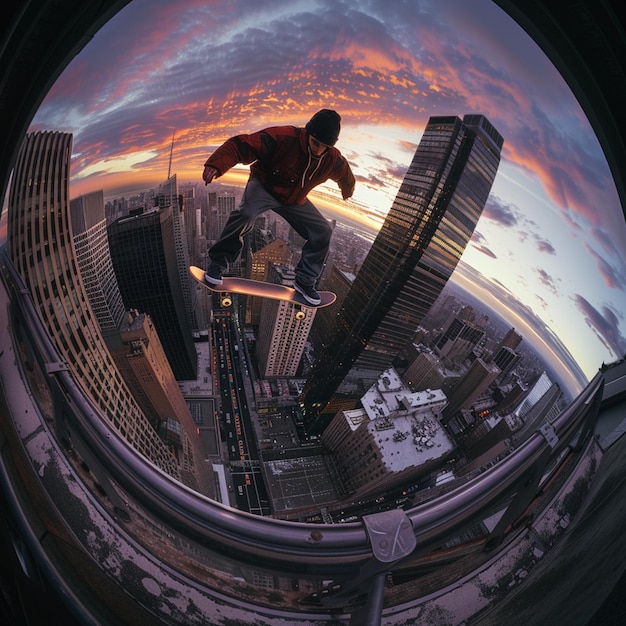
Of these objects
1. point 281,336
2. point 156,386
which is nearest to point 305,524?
point 156,386

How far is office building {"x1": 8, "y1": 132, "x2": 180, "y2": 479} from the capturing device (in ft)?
4.69

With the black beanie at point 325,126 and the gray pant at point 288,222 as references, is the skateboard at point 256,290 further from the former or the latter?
the black beanie at point 325,126

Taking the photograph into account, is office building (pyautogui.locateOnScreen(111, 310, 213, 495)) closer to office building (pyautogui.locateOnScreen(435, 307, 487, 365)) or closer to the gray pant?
the gray pant

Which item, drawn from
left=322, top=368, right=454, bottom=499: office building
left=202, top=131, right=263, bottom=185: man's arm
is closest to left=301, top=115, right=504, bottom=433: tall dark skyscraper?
left=322, top=368, right=454, bottom=499: office building

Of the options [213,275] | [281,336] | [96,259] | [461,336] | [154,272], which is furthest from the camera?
[281,336]

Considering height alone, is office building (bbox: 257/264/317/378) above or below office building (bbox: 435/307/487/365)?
above

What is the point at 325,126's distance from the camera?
1486mm

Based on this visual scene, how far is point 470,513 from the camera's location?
4.75ft

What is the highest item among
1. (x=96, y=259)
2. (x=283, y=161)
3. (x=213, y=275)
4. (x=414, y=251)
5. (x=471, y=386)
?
(x=414, y=251)

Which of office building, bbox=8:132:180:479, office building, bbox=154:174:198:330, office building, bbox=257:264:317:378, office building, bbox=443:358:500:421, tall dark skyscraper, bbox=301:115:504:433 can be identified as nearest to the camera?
office building, bbox=8:132:180:479

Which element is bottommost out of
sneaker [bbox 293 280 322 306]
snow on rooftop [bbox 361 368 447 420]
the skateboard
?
snow on rooftop [bbox 361 368 447 420]

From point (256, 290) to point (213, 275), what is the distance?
318 millimetres

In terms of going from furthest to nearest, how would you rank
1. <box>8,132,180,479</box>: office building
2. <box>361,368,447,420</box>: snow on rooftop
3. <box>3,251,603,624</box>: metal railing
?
<box>361,368,447,420</box>: snow on rooftop, <box>8,132,180,479</box>: office building, <box>3,251,603,624</box>: metal railing

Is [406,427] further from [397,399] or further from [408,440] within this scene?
[397,399]
